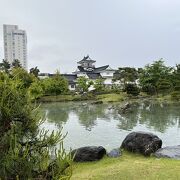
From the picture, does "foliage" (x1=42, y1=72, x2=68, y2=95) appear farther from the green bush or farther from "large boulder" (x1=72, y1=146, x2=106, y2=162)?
"large boulder" (x1=72, y1=146, x2=106, y2=162)

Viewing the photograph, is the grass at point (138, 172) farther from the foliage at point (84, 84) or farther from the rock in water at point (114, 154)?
the foliage at point (84, 84)

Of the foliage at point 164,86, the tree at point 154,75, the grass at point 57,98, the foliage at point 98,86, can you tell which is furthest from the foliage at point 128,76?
the grass at point 57,98

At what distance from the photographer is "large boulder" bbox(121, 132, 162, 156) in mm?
11418

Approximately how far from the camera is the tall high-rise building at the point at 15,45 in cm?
10181

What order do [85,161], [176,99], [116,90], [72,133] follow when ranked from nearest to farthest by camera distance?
1. [85,161]
2. [72,133]
3. [176,99]
4. [116,90]

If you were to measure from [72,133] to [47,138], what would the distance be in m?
12.7

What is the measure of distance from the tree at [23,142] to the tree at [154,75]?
43.3 metres

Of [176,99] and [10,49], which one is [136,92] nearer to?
[176,99]

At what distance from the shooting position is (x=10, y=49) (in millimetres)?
101875

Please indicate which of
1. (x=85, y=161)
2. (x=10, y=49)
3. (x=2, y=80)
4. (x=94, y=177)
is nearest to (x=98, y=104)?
(x=85, y=161)

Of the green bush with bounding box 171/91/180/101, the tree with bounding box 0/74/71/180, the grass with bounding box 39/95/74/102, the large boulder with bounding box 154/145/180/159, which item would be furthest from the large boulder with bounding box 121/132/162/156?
the grass with bounding box 39/95/74/102

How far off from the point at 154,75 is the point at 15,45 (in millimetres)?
66332

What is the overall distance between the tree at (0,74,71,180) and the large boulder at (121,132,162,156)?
6940 millimetres

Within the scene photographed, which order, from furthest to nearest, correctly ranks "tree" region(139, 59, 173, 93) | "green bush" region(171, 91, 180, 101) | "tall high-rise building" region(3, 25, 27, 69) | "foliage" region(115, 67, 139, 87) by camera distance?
"tall high-rise building" region(3, 25, 27, 69), "foliage" region(115, 67, 139, 87), "tree" region(139, 59, 173, 93), "green bush" region(171, 91, 180, 101)
